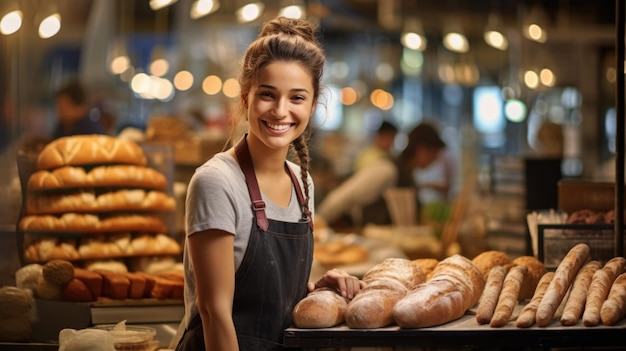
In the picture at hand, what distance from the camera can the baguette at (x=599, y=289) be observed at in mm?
2729

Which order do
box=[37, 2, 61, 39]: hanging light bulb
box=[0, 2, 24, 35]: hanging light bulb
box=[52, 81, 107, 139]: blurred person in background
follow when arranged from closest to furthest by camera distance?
box=[0, 2, 24, 35]: hanging light bulb < box=[37, 2, 61, 39]: hanging light bulb < box=[52, 81, 107, 139]: blurred person in background

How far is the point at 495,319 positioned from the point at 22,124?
2984mm

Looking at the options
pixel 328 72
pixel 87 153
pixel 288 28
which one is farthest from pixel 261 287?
pixel 328 72

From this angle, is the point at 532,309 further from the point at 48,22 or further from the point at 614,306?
the point at 48,22

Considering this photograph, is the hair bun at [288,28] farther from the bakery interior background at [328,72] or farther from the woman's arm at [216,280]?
the bakery interior background at [328,72]

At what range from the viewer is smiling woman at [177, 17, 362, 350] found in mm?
2682

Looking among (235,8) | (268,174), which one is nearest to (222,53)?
(235,8)

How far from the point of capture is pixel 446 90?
2491 centimetres

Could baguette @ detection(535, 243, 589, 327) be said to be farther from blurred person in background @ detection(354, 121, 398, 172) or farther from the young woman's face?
blurred person in background @ detection(354, 121, 398, 172)

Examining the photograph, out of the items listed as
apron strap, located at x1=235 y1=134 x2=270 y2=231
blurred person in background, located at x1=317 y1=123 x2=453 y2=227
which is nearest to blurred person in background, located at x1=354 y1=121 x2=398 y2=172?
blurred person in background, located at x1=317 y1=123 x2=453 y2=227

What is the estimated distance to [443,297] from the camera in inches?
109

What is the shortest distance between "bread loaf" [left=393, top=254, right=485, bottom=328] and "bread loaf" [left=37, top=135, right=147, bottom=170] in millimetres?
1764

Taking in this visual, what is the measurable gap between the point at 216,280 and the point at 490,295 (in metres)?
0.84

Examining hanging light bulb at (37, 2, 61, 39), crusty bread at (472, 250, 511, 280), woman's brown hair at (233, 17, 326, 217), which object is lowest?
crusty bread at (472, 250, 511, 280)
